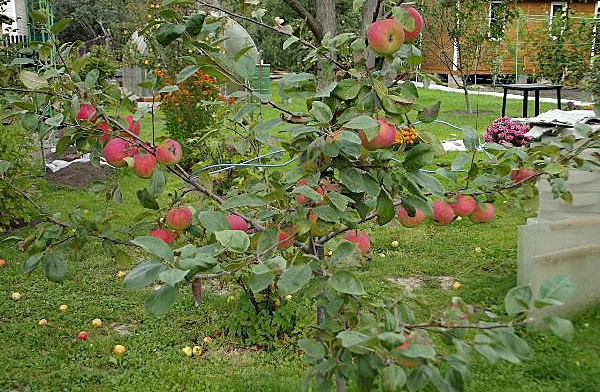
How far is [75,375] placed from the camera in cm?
293

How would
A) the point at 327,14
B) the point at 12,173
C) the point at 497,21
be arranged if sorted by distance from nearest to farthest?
the point at 12,173
the point at 327,14
the point at 497,21

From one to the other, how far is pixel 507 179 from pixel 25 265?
1357 mm

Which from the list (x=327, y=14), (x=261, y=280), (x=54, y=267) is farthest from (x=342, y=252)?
(x=327, y=14)

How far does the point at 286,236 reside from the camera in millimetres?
1428

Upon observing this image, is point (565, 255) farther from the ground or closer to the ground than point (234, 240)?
closer to the ground

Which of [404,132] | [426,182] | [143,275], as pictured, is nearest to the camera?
[143,275]

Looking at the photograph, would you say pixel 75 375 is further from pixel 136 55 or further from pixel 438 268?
pixel 136 55

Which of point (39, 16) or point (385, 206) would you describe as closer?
point (385, 206)

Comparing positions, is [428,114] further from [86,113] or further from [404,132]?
[86,113]

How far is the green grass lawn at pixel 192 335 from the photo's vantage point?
284 cm

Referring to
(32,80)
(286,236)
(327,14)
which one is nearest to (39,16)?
(32,80)

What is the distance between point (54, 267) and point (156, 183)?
0.41 metres

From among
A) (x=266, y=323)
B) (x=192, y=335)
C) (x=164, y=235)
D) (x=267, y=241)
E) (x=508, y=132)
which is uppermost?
(x=267, y=241)

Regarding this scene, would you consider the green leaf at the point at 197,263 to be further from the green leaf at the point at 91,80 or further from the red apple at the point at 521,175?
the red apple at the point at 521,175
